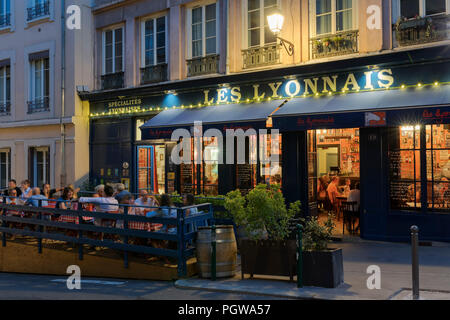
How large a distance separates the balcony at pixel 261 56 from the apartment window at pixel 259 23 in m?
0.20

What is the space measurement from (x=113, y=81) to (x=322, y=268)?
37.6 ft

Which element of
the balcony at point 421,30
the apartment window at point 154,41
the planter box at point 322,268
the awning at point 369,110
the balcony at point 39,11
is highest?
the balcony at point 39,11

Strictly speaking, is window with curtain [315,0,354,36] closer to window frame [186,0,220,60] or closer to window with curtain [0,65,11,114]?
window frame [186,0,220,60]

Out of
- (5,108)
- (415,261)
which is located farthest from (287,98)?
(5,108)

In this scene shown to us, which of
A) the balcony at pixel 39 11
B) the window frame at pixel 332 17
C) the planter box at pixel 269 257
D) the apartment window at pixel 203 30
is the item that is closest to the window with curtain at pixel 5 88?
the balcony at pixel 39 11

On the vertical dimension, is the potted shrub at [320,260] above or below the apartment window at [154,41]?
below

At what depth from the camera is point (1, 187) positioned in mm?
19734

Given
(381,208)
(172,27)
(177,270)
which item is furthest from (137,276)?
(172,27)

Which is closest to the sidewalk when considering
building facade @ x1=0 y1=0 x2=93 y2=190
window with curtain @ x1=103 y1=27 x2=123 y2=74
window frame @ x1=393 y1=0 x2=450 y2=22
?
window frame @ x1=393 y1=0 x2=450 y2=22

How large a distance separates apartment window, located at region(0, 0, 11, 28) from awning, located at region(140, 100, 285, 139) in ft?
29.6

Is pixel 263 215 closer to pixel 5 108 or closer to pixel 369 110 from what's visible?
pixel 369 110

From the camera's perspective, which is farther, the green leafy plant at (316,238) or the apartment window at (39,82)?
the apartment window at (39,82)

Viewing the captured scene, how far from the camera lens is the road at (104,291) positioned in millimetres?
7223

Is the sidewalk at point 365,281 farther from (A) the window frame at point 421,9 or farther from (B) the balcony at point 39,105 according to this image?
(B) the balcony at point 39,105
